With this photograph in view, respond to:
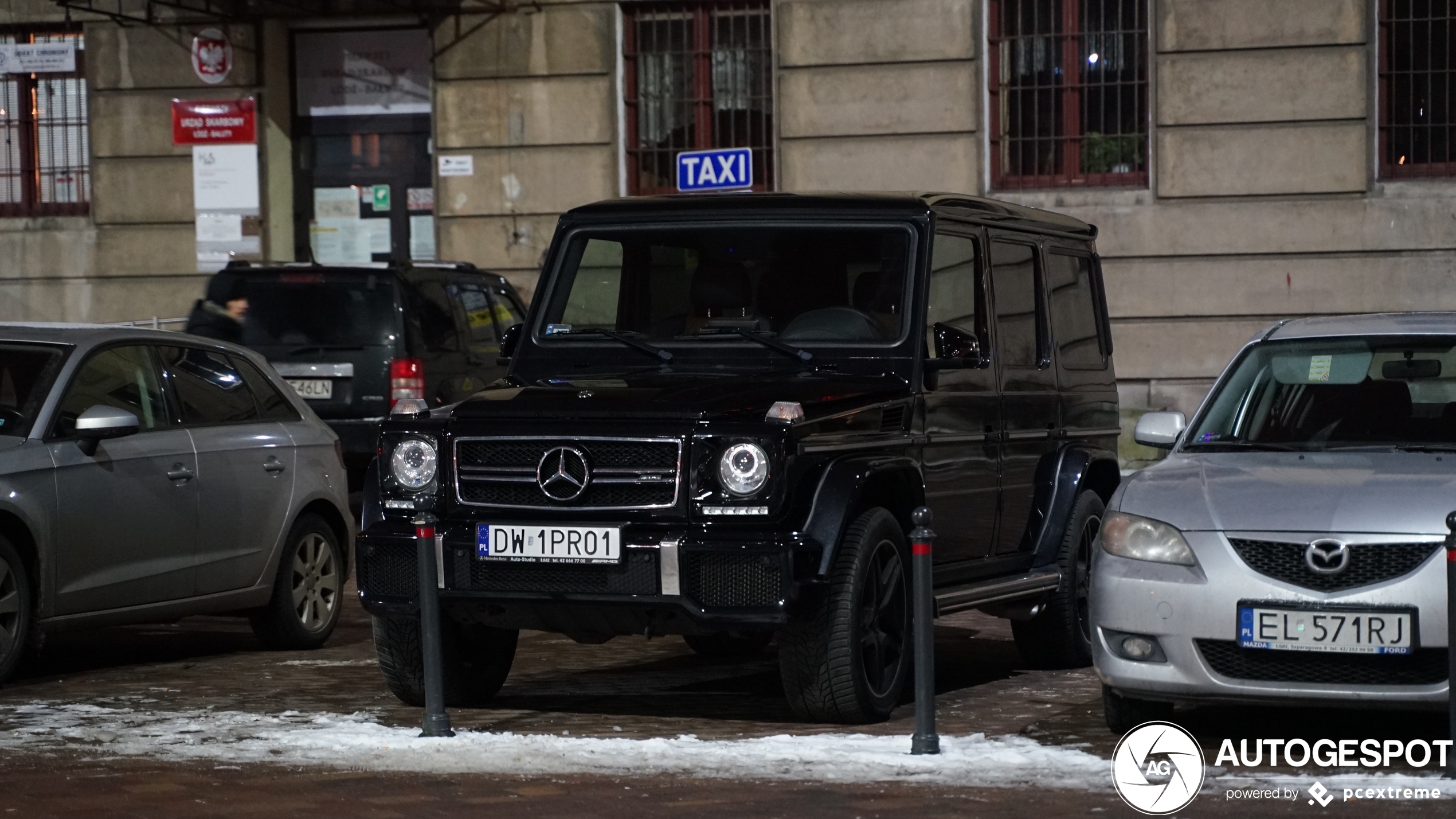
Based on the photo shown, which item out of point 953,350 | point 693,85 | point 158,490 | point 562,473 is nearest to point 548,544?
point 562,473

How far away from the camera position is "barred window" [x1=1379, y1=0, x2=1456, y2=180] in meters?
18.9

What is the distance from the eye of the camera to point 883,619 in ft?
24.7

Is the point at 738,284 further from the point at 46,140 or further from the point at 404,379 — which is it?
the point at 46,140

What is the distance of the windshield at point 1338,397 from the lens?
7.50 m

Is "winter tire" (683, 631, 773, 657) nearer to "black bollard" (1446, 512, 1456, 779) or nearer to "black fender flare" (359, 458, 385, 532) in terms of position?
"black fender flare" (359, 458, 385, 532)

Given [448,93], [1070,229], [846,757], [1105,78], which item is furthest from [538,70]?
[846,757]

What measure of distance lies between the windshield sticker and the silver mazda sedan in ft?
0.55

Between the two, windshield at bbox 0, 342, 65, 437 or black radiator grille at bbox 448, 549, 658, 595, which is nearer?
black radiator grille at bbox 448, 549, 658, 595

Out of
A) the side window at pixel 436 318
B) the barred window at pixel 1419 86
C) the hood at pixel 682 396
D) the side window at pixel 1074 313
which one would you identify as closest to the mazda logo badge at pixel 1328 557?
the hood at pixel 682 396

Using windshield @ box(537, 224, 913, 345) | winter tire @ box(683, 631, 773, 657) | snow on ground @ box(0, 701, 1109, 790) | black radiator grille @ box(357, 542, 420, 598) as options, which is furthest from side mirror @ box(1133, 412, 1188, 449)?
black radiator grille @ box(357, 542, 420, 598)

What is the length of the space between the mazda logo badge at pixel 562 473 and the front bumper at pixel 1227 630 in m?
1.78

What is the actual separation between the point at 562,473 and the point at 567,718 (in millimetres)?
1053

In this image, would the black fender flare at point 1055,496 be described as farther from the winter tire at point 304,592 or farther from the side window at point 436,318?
the side window at point 436,318

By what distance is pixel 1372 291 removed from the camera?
18844 mm
